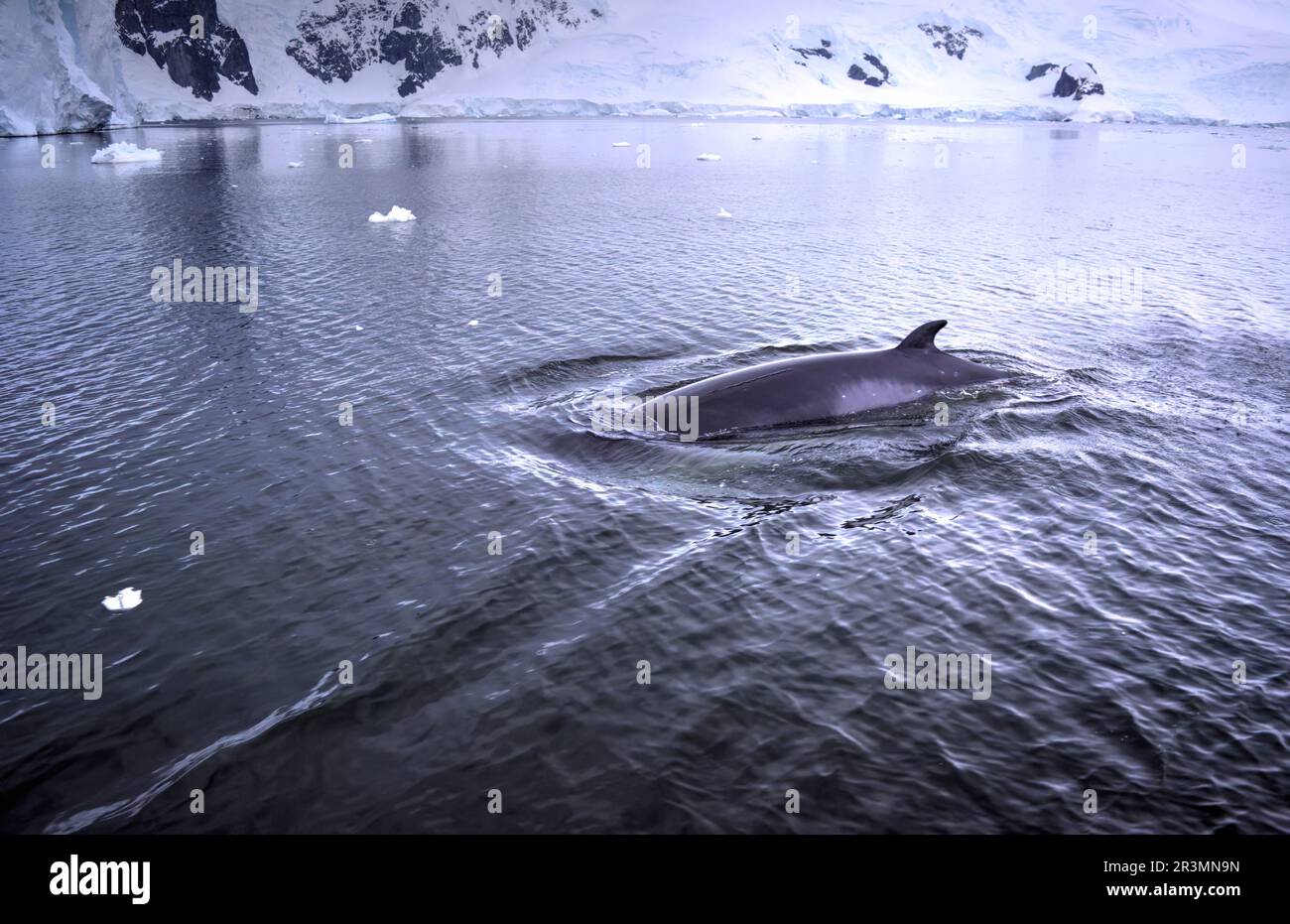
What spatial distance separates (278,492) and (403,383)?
7.47 m

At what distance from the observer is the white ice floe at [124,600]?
13141 mm

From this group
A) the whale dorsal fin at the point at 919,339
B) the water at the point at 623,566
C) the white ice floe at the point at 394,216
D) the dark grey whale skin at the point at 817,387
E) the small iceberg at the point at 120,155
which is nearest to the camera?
the water at the point at 623,566

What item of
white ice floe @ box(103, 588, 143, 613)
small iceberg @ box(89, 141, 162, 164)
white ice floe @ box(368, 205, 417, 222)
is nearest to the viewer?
white ice floe @ box(103, 588, 143, 613)

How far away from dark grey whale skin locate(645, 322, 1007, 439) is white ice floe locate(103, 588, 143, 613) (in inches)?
424

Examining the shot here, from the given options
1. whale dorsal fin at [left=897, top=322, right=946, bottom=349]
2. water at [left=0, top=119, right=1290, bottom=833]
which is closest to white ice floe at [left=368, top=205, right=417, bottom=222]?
water at [left=0, top=119, right=1290, bottom=833]

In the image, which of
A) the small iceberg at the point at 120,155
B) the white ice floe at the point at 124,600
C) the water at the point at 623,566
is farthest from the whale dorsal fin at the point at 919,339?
the small iceberg at the point at 120,155

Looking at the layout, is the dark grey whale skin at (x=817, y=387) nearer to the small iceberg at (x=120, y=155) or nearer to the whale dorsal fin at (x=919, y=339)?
the whale dorsal fin at (x=919, y=339)

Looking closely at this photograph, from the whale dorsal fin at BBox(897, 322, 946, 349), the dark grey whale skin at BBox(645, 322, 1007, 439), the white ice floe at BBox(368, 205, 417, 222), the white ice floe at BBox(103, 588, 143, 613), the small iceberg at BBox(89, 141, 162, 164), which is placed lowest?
the white ice floe at BBox(103, 588, 143, 613)

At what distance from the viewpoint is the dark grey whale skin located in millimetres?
19406

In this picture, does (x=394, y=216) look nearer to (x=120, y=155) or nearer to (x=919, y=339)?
(x=919, y=339)

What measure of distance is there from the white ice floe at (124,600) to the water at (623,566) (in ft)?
1.11

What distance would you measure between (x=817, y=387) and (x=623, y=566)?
803 centimetres

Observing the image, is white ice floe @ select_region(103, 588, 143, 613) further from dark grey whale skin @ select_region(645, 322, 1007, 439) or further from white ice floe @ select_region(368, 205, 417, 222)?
white ice floe @ select_region(368, 205, 417, 222)

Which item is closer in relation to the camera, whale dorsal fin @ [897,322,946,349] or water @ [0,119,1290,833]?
water @ [0,119,1290,833]
